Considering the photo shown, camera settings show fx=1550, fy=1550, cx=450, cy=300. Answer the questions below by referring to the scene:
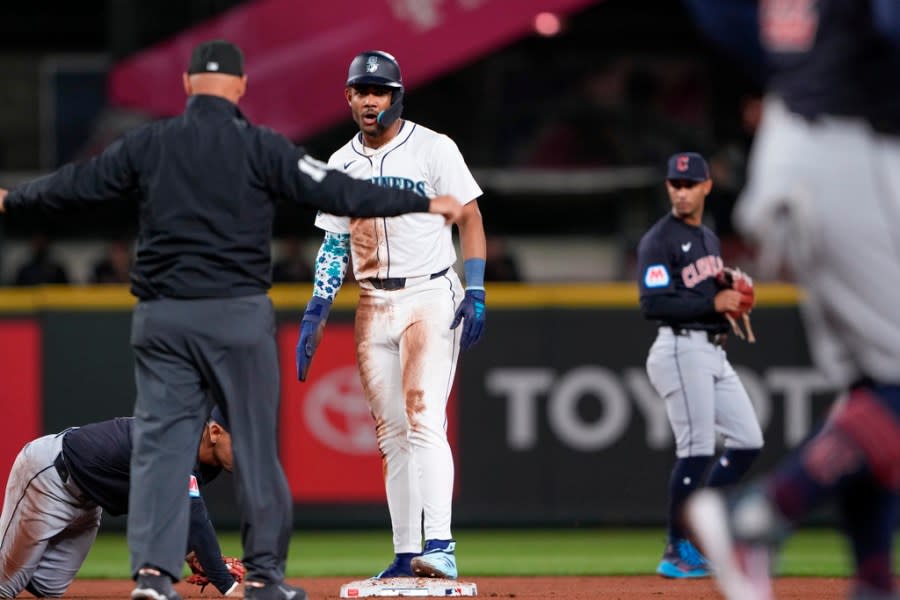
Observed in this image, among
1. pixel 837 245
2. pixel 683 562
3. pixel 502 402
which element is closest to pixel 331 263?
pixel 683 562

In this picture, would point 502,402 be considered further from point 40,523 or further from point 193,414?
point 193,414

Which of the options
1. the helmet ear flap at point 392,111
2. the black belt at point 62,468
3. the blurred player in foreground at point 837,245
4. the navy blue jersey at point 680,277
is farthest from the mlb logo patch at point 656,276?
the blurred player in foreground at point 837,245

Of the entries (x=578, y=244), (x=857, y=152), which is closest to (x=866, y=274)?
(x=857, y=152)

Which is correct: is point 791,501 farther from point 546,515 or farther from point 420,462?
point 546,515

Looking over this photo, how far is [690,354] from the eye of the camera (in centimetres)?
844

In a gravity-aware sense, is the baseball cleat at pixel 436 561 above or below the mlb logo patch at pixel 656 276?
below

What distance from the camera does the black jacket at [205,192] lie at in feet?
18.6

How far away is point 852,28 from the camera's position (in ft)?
14.5

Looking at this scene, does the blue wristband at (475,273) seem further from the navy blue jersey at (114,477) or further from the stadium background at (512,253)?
the stadium background at (512,253)

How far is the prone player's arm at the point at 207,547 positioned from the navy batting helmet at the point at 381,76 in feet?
6.48

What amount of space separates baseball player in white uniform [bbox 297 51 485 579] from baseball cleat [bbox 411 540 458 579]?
1.9 inches

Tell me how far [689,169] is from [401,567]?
2819mm

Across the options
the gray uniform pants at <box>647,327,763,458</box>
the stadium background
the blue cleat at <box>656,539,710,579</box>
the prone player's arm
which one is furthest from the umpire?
the stadium background

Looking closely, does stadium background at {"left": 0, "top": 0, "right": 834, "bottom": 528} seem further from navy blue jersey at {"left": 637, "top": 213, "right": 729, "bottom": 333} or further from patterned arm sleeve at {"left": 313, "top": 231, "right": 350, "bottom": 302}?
patterned arm sleeve at {"left": 313, "top": 231, "right": 350, "bottom": 302}
